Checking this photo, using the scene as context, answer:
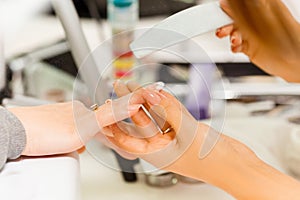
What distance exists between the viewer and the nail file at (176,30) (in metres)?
0.66

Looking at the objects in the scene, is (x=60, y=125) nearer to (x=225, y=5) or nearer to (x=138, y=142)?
(x=138, y=142)

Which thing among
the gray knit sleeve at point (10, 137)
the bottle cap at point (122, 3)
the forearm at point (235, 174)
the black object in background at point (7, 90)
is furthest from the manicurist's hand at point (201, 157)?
the bottle cap at point (122, 3)

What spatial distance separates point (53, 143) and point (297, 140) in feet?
1.46

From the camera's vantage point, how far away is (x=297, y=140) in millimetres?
859

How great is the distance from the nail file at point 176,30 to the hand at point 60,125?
0.09 m

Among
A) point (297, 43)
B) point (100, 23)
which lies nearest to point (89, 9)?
point (100, 23)

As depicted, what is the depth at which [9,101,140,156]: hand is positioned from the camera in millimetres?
604

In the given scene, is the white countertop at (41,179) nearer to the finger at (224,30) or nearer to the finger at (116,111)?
the finger at (116,111)

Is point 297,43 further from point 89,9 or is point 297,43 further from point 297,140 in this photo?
point 89,9

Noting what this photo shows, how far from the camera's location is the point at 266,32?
2.57 ft

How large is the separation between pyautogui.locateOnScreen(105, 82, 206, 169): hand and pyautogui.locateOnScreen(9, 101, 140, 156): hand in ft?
0.07

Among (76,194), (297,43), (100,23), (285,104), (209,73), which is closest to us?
(76,194)

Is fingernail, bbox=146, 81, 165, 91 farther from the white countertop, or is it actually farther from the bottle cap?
the bottle cap

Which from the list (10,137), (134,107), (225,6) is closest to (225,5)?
(225,6)
